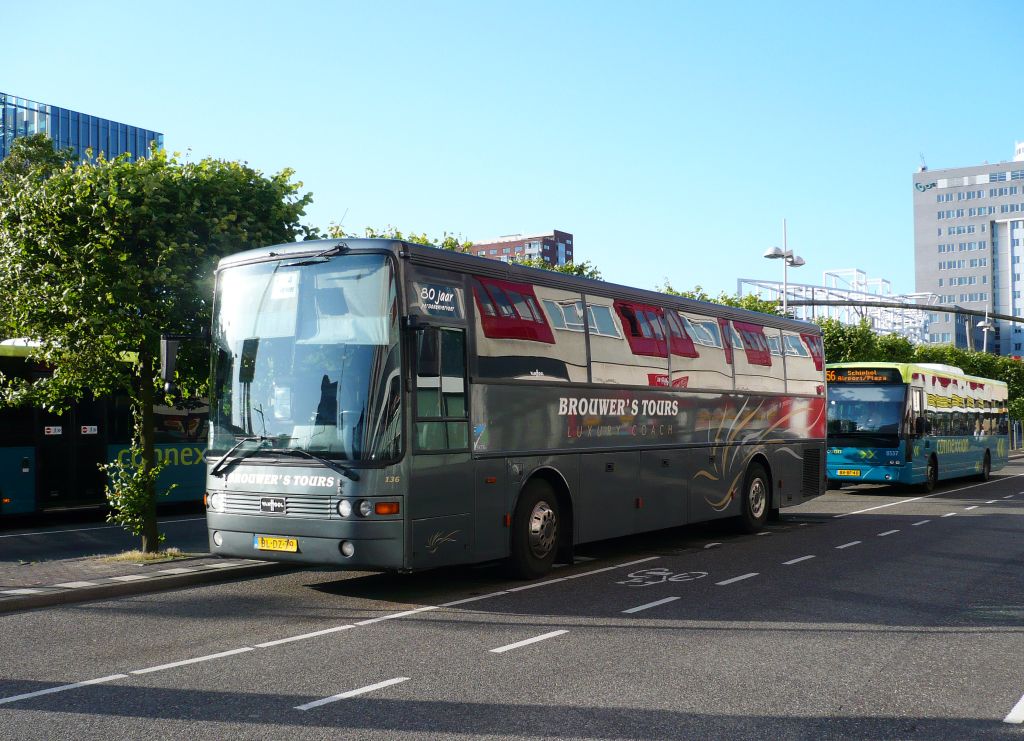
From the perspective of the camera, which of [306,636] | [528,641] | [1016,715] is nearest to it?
[1016,715]

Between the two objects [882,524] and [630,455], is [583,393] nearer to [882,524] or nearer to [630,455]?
[630,455]

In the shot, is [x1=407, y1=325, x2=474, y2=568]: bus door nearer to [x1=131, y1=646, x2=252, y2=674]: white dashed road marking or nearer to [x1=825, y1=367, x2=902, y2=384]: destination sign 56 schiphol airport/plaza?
[x1=131, y1=646, x2=252, y2=674]: white dashed road marking

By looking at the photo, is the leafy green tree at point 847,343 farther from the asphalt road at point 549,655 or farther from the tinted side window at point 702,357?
the asphalt road at point 549,655

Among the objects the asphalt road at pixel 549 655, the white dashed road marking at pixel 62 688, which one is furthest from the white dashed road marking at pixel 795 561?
the white dashed road marking at pixel 62 688

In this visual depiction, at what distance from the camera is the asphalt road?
19.3ft

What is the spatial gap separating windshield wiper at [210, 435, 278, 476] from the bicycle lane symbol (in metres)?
4.07

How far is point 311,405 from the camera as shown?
952 cm

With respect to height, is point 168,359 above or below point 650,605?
above

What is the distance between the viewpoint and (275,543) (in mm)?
9742

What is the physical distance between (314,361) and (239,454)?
1.28 meters

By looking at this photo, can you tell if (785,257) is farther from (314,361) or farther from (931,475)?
(314,361)

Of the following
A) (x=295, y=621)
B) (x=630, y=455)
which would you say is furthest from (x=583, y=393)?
(x=295, y=621)

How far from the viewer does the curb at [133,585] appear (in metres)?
9.69

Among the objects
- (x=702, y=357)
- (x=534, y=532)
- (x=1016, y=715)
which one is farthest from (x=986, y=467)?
(x=1016, y=715)
